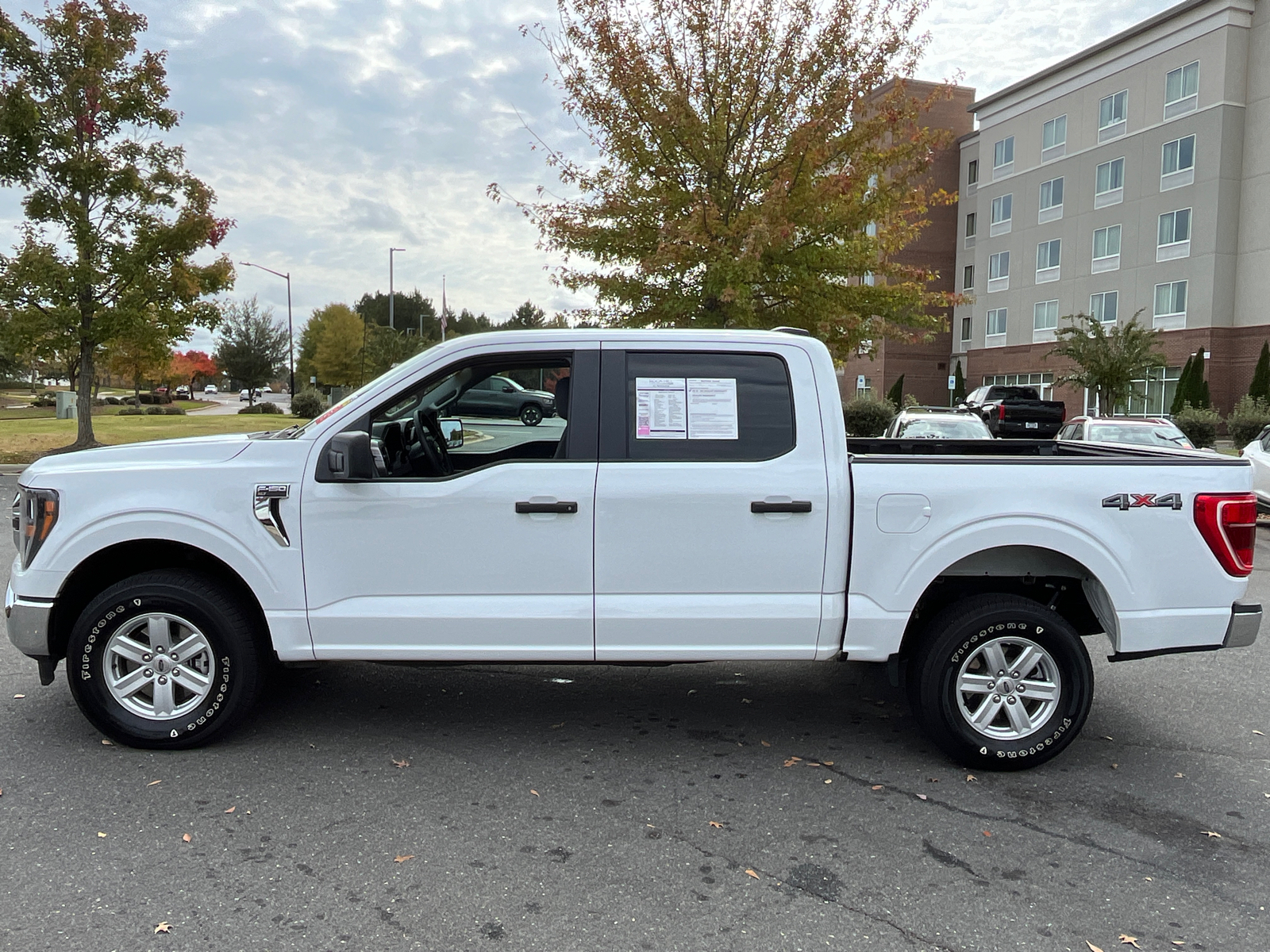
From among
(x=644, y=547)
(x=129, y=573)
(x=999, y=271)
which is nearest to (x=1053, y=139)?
(x=999, y=271)

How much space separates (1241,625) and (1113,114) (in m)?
46.5

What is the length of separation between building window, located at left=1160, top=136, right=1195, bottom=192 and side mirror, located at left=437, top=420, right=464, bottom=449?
144ft

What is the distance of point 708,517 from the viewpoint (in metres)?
4.32

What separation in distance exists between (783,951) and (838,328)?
1384 centimetres

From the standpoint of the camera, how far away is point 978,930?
3139mm

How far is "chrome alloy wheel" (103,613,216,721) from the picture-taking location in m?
Answer: 4.47

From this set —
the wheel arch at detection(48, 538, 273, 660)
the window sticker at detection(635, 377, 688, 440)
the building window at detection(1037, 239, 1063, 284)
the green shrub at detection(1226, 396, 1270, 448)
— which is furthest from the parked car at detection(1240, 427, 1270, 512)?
the building window at detection(1037, 239, 1063, 284)

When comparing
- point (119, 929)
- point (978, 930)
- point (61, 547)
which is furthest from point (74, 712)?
point (978, 930)

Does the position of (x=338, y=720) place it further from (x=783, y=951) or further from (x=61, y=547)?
A: (x=783, y=951)

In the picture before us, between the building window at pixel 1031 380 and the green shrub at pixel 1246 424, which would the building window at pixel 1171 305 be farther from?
the green shrub at pixel 1246 424

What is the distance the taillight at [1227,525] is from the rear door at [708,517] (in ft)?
5.60

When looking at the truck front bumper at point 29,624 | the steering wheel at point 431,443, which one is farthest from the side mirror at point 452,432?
the truck front bumper at point 29,624

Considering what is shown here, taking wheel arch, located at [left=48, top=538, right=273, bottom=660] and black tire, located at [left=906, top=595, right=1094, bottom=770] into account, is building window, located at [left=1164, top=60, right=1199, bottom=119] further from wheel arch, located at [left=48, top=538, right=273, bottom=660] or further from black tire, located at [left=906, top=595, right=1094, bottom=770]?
wheel arch, located at [left=48, top=538, right=273, bottom=660]

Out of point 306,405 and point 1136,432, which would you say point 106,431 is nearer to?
point 306,405
